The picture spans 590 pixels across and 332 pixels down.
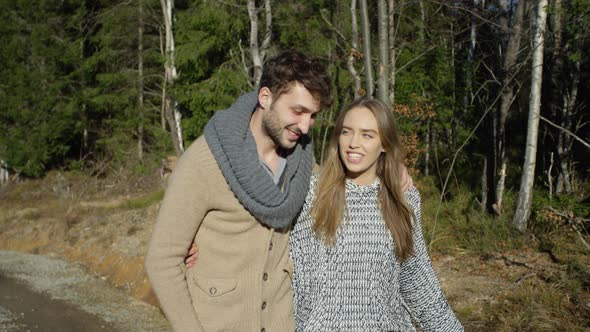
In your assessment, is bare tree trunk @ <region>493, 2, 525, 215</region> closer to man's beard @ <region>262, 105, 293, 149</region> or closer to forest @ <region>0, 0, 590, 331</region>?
forest @ <region>0, 0, 590, 331</region>

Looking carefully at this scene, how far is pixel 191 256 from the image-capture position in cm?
207

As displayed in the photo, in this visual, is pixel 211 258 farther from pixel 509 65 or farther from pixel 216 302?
pixel 509 65

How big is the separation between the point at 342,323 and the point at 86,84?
60.6 ft

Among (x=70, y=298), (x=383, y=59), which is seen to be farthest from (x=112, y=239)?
(x=383, y=59)

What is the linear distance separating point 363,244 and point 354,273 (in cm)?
13

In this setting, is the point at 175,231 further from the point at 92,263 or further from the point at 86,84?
the point at 86,84

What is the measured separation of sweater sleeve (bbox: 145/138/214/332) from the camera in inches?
75.6

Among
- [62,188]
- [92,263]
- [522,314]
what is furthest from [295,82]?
[62,188]

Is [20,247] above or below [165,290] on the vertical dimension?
below

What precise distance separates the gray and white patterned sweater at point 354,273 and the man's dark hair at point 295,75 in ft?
1.57

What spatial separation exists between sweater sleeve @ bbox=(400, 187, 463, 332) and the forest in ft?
7.39

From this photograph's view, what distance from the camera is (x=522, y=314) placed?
213 inches

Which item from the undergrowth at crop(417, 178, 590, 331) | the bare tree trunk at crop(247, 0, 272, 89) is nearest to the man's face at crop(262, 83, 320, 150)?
the undergrowth at crop(417, 178, 590, 331)

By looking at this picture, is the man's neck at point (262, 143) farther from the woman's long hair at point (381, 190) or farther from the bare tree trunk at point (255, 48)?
the bare tree trunk at point (255, 48)
